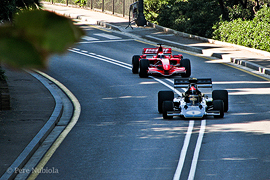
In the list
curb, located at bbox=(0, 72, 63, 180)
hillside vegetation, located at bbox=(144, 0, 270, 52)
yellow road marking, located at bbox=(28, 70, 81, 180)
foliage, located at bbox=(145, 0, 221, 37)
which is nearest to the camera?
curb, located at bbox=(0, 72, 63, 180)

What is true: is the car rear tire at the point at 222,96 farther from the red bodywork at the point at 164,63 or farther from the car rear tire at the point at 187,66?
the car rear tire at the point at 187,66

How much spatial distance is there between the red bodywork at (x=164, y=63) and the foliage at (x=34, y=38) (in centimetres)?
1718

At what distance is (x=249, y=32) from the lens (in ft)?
84.0

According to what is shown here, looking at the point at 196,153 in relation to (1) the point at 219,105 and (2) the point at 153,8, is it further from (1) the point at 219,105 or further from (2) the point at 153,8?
(2) the point at 153,8

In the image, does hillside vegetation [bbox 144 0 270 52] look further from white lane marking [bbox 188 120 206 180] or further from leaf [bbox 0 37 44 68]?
leaf [bbox 0 37 44 68]

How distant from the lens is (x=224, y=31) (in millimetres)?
27906

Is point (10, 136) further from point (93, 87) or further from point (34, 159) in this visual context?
point (93, 87)

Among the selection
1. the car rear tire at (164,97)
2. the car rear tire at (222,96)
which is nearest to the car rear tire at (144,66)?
the car rear tire at (164,97)

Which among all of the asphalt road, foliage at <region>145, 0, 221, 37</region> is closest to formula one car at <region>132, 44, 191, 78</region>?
the asphalt road

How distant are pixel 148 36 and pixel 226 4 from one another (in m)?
8.09

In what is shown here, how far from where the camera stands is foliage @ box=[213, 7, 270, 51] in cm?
2445

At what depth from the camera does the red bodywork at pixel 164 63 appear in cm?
1800

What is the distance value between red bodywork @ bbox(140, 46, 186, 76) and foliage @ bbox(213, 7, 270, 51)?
773 centimetres

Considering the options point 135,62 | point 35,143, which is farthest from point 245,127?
point 135,62
